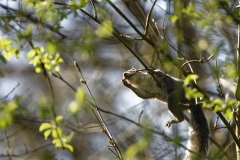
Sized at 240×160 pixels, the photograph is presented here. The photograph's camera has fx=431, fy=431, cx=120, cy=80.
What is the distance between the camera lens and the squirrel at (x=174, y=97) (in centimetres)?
422

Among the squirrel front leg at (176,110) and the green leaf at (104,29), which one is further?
the squirrel front leg at (176,110)

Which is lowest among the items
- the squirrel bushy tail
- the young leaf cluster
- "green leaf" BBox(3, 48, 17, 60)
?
the squirrel bushy tail

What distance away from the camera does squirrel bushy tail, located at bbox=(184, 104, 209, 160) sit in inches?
164

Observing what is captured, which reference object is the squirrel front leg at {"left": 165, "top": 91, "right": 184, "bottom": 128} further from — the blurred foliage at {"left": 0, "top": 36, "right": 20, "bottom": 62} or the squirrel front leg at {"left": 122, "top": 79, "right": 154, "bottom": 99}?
the blurred foliage at {"left": 0, "top": 36, "right": 20, "bottom": 62}

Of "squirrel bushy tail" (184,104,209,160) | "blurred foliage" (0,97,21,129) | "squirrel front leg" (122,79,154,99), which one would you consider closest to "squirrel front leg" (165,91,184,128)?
"squirrel bushy tail" (184,104,209,160)

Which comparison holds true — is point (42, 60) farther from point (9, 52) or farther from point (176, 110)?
point (176, 110)

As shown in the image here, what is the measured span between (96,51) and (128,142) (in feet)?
7.67

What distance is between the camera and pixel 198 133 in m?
4.28

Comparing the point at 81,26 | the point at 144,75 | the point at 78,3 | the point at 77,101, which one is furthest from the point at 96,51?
the point at 77,101

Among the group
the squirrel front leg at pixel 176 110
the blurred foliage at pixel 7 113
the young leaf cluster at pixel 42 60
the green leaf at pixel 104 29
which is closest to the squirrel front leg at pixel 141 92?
the squirrel front leg at pixel 176 110

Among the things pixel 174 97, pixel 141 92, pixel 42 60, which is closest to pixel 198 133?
pixel 174 97

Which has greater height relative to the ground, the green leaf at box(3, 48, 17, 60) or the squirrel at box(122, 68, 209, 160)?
the green leaf at box(3, 48, 17, 60)

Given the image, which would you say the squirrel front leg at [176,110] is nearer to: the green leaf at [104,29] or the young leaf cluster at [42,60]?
the green leaf at [104,29]

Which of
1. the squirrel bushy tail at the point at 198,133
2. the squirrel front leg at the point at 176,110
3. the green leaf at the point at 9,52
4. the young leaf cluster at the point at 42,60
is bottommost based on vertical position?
the squirrel bushy tail at the point at 198,133
